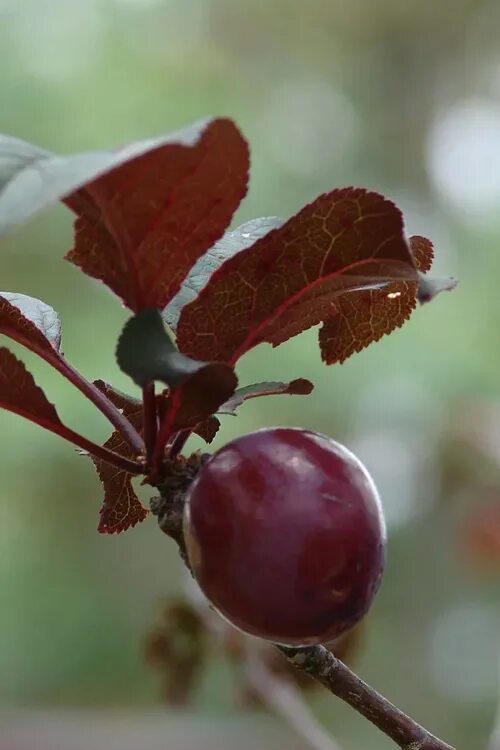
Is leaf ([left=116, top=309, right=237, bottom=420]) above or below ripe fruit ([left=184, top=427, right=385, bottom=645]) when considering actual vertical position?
above

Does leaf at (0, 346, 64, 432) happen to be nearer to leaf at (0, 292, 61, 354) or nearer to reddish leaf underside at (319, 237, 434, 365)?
leaf at (0, 292, 61, 354)

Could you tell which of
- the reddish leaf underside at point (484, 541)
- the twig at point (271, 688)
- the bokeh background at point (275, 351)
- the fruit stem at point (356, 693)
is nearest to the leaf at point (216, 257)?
the fruit stem at point (356, 693)

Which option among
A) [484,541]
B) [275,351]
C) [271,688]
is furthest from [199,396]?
[275,351]

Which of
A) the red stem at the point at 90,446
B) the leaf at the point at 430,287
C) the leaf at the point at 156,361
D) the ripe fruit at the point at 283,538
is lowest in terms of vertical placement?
the ripe fruit at the point at 283,538

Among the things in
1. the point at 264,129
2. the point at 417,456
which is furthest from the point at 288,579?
the point at 264,129

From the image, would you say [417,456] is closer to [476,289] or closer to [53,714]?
[476,289]

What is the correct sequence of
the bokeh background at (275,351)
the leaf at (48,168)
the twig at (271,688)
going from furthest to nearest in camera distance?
1. the bokeh background at (275,351)
2. the twig at (271,688)
3. the leaf at (48,168)

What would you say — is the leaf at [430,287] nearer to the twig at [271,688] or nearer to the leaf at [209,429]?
the leaf at [209,429]

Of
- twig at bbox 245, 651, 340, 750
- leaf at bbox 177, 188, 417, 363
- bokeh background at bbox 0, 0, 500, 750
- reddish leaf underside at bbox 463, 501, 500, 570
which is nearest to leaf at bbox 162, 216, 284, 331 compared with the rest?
leaf at bbox 177, 188, 417, 363

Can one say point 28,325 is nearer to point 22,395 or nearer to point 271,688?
point 22,395
